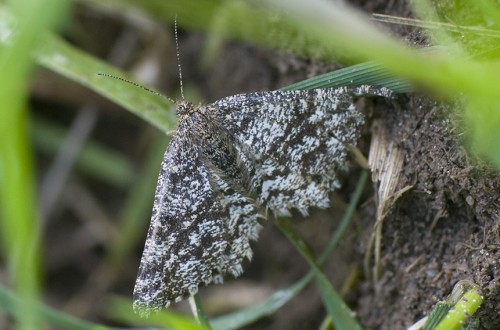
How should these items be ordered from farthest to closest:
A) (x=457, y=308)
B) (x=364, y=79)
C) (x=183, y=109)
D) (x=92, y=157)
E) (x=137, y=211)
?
(x=92, y=157) → (x=137, y=211) → (x=183, y=109) → (x=364, y=79) → (x=457, y=308)

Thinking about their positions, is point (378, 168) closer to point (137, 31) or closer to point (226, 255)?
point (226, 255)

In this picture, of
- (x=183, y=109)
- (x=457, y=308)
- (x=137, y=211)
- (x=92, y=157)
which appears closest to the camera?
(x=457, y=308)

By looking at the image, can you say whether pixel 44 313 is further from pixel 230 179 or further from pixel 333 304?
pixel 333 304

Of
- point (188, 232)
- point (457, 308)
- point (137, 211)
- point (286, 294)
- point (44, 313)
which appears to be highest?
point (457, 308)

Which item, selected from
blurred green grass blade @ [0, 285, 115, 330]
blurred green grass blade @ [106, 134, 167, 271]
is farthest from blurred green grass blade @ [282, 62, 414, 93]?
blurred green grass blade @ [106, 134, 167, 271]

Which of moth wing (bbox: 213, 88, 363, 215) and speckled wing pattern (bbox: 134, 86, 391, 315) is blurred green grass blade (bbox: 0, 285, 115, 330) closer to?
speckled wing pattern (bbox: 134, 86, 391, 315)

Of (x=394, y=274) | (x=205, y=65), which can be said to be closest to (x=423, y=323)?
(x=394, y=274)

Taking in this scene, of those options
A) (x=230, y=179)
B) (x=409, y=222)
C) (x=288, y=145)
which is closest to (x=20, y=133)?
(x=230, y=179)

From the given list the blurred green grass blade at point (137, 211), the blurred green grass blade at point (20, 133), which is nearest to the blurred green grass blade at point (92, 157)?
the blurred green grass blade at point (137, 211)
